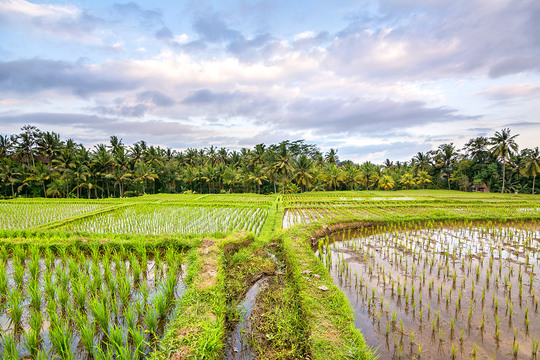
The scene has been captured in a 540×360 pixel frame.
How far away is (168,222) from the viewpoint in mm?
11094

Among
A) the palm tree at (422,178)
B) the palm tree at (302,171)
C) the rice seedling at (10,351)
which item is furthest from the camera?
the palm tree at (422,178)

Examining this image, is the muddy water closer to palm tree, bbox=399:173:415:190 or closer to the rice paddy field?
the rice paddy field

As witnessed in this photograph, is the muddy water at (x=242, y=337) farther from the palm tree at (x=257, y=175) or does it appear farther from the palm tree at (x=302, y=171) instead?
the palm tree at (x=257, y=175)

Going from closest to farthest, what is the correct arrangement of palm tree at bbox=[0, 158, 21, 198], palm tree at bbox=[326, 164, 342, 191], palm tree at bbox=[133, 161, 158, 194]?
palm tree at bbox=[0, 158, 21, 198], palm tree at bbox=[133, 161, 158, 194], palm tree at bbox=[326, 164, 342, 191]

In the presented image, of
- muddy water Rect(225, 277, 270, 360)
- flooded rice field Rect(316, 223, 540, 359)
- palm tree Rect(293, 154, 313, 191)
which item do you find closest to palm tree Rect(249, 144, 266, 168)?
palm tree Rect(293, 154, 313, 191)

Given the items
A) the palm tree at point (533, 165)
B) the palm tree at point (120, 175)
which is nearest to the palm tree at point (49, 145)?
the palm tree at point (120, 175)

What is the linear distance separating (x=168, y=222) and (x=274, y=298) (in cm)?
794

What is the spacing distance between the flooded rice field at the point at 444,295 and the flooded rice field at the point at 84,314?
10.00 feet

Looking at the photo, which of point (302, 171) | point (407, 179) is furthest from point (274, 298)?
point (407, 179)

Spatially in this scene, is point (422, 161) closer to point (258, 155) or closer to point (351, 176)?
point (351, 176)

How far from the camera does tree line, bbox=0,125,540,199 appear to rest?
25312mm

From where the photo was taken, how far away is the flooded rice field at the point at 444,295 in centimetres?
344

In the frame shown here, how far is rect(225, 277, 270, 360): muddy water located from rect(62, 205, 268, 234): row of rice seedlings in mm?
4758

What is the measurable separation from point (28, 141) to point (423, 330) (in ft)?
118
